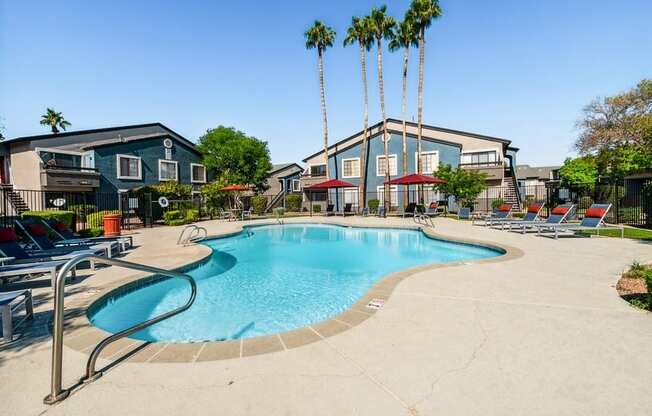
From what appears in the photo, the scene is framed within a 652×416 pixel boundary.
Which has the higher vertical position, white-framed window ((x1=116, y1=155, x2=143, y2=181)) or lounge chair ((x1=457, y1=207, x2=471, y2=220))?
white-framed window ((x1=116, y1=155, x2=143, y2=181))

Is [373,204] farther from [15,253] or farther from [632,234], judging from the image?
[15,253]

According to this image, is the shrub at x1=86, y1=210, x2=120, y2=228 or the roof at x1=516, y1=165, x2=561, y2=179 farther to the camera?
the roof at x1=516, y1=165, x2=561, y2=179

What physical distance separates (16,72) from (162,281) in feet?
31.8

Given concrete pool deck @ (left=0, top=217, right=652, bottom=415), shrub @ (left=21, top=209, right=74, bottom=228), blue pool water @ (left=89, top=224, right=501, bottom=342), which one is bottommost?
blue pool water @ (left=89, top=224, right=501, bottom=342)

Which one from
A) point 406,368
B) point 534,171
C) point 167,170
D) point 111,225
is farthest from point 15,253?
point 534,171

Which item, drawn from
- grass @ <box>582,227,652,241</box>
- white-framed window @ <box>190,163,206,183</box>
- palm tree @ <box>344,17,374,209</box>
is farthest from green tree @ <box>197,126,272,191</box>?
grass @ <box>582,227,652,241</box>

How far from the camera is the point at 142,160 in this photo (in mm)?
24016

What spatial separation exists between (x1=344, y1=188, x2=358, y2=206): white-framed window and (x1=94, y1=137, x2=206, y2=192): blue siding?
1510 centimetres

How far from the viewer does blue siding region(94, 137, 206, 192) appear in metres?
21.9

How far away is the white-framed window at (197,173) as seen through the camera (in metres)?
28.4

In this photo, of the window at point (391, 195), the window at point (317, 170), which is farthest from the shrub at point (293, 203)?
the window at point (391, 195)

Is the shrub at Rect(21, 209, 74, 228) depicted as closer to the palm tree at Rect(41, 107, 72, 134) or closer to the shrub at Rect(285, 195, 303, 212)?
the shrub at Rect(285, 195, 303, 212)

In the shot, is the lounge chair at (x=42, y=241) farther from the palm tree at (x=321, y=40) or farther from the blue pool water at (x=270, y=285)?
the palm tree at (x=321, y=40)

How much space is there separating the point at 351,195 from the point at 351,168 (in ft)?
8.87
